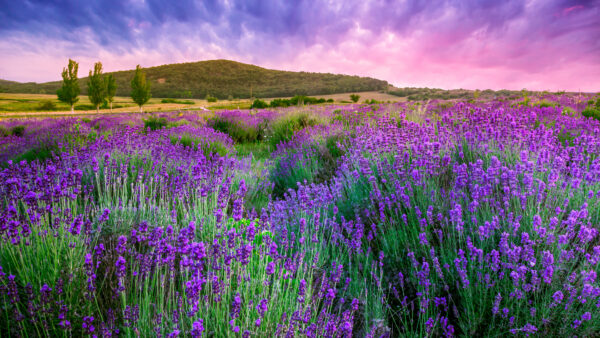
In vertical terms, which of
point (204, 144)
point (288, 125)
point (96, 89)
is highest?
point (96, 89)

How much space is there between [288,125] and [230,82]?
5778 cm

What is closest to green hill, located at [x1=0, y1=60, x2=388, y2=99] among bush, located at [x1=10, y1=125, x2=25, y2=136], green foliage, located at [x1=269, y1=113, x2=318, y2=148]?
bush, located at [x1=10, y1=125, x2=25, y2=136]

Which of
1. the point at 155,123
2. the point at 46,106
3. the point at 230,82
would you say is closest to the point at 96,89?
the point at 46,106

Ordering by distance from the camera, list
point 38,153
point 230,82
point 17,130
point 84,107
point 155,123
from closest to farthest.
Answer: point 38,153
point 17,130
point 155,123
point 84,107
point 230,82

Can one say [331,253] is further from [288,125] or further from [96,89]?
[96,89]

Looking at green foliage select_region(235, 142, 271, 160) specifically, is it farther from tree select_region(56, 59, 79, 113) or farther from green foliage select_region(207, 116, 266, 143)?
tree select_region(56, 59, 79, 113)

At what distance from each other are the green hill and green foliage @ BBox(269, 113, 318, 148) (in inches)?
1657

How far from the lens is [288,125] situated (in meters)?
8.64

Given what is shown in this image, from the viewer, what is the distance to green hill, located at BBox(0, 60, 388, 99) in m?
53.8

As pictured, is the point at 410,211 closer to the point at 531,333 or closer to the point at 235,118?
the point at 531,333

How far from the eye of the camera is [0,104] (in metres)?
47.7

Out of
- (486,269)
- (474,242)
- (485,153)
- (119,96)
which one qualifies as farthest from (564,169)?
(119,96)

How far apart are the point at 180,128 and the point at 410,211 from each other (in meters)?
6.63

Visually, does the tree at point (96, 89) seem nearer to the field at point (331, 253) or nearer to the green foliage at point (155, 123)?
the green foliage at point (155, 123)
